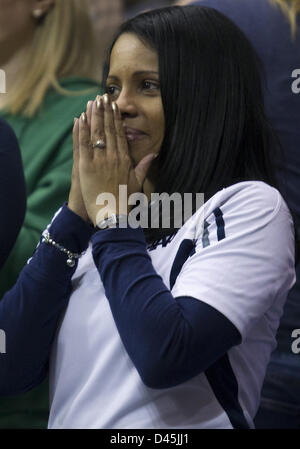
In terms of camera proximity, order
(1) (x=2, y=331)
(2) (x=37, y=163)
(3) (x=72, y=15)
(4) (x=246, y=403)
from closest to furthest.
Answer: (4) (x=246, y=403) → (1) (x=2, y=331) → (2) (x=37, y=163) → (3) (x=72, y=15)

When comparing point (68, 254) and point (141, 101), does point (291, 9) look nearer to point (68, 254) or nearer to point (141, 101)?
point (141, 101)

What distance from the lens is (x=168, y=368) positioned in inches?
47.2

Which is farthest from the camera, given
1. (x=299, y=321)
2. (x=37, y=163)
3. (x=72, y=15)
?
(x=72, y=15)

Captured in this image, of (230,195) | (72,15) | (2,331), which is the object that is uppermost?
(72,15)

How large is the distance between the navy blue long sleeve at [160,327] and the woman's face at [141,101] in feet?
0.86

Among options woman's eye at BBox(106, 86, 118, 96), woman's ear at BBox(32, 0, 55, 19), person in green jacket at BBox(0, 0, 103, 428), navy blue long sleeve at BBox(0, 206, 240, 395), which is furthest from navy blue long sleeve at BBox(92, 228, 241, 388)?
woman's ear at BBox(32, 0, 55, 19)

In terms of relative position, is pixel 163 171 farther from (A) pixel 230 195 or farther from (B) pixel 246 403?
(B) pixel 246 403

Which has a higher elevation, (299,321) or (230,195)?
(230,195)

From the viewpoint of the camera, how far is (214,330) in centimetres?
119

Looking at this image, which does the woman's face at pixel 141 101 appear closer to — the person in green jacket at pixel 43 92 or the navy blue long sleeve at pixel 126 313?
the navy blue long sleeve at pixel 126 313

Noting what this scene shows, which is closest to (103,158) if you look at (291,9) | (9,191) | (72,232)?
(72,232)

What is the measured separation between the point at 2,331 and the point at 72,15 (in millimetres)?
1003
